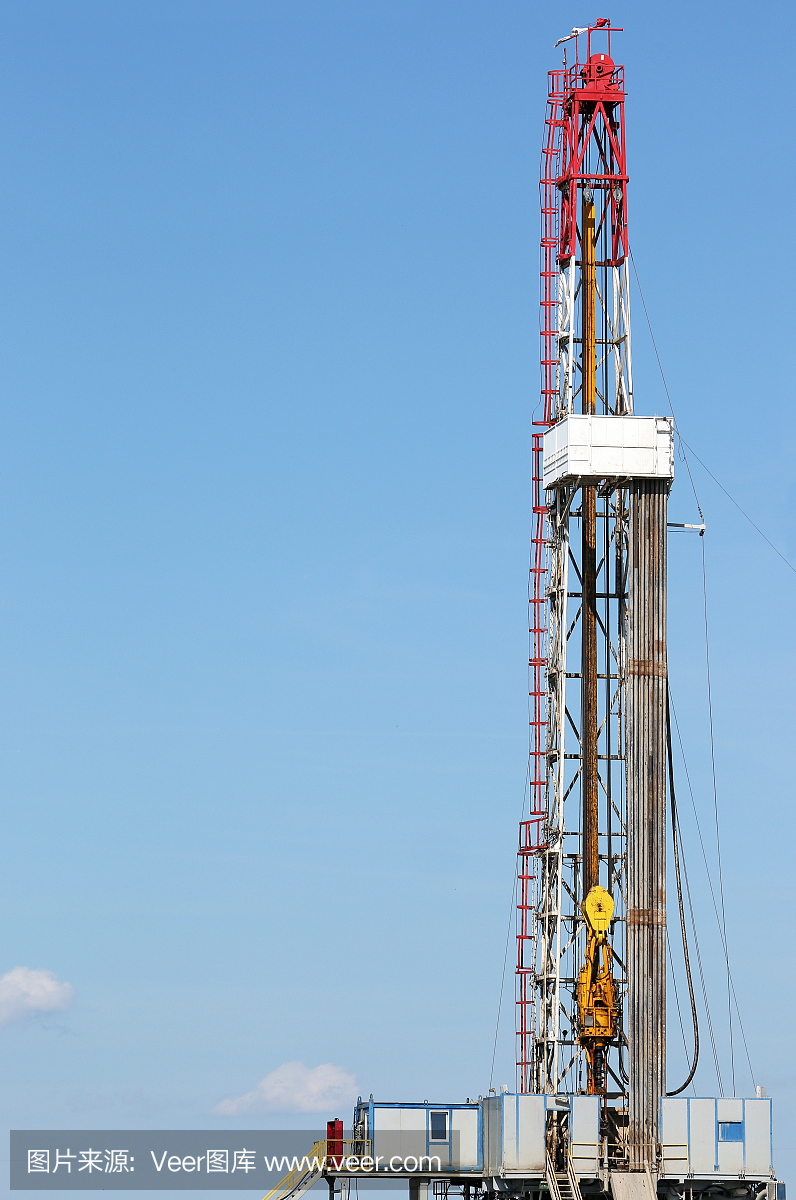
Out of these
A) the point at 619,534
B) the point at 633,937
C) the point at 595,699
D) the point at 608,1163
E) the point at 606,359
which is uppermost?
the point at 606,359

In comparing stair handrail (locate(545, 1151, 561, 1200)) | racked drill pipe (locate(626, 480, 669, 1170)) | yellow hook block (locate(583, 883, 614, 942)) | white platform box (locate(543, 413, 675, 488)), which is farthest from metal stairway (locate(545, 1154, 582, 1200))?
white platform box (locate(543, 413, 675, 488))

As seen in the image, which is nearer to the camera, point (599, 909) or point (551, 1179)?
point (551, 1179)

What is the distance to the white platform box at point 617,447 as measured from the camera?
92.4m

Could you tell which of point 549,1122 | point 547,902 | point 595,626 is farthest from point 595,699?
point 549,1122

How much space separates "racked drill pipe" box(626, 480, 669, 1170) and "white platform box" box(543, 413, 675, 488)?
799 millimetres

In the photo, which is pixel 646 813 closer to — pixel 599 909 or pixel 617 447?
pixel 599 909

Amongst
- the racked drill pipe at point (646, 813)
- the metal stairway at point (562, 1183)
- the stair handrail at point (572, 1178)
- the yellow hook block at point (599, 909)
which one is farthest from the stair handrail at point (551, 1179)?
the yellow hook block at point (599, 909)

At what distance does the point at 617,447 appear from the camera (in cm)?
9281

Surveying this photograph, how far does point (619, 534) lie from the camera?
95.3m

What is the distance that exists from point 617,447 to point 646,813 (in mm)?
15154

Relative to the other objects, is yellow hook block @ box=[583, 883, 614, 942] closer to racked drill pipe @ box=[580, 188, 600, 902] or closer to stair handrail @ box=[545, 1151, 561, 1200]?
racked drill pipe @ box=[580, 188, 600, 902]

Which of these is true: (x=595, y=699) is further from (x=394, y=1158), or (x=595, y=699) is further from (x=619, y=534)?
(x=394, y=1158)

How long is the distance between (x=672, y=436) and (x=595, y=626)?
28.7 feet

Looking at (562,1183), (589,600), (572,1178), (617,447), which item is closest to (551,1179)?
(572,1178)
